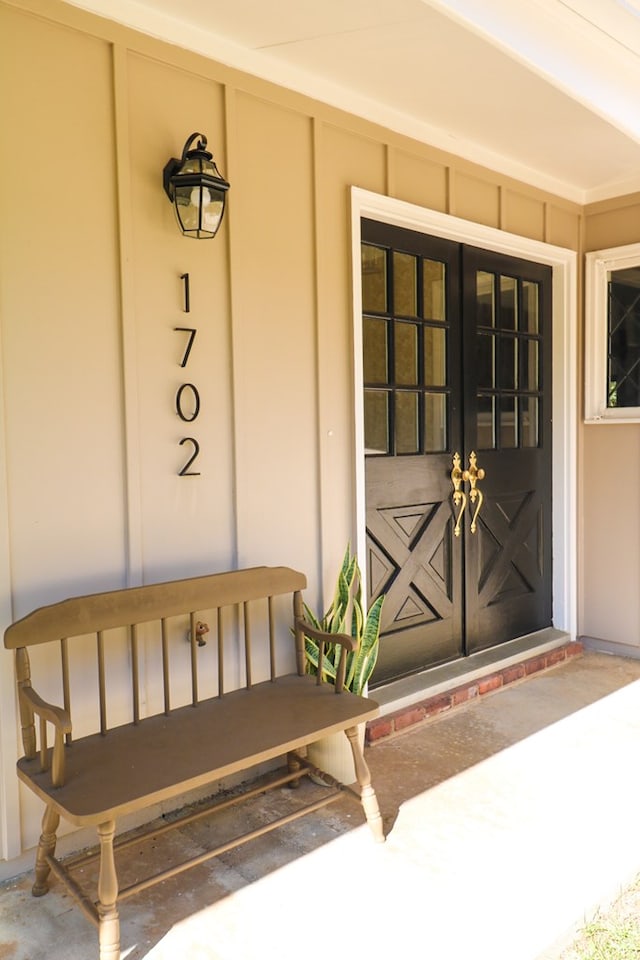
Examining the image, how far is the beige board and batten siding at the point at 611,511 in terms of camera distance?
13.5 feet

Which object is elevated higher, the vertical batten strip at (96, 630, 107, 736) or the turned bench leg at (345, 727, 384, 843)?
the vertical batten strip at (96, 630, 107, 736)

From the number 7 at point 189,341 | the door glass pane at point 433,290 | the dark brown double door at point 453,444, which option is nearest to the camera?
the number 7 at point 189,341

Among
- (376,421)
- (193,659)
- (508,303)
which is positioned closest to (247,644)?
(193,659)

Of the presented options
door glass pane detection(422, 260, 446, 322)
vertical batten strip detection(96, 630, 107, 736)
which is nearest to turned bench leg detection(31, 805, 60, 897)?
vertical batten strip detection(96, 630, 107, 736)

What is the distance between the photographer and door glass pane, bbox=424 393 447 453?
11.5 feet

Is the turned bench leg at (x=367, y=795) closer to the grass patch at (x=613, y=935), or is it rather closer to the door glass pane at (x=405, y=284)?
the grass patch at (x=613, y=935)

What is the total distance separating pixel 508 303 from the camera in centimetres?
393

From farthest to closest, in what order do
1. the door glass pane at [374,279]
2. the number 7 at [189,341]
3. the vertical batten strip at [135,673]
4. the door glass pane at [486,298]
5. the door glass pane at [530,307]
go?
the door glass pane at [530,307] → the door glass pane at [486,298] → the door glass pane at [374,279] → the number 7 at [189,341] → the vertical batten strip at [135,673]

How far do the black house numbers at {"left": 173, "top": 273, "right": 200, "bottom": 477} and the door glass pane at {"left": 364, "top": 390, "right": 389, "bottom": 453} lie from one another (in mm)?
951

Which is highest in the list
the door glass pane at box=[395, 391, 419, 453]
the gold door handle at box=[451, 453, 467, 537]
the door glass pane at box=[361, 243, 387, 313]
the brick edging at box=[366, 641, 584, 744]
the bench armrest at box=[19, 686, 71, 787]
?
the door glass pane at box=[361, 243, 387, 313]

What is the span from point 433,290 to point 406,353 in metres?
0.37

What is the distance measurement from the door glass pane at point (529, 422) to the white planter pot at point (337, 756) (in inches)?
84.4

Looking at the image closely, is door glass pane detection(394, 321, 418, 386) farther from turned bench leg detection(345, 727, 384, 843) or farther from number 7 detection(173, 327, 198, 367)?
turned bench leg detection(345, 727, 384, 843)

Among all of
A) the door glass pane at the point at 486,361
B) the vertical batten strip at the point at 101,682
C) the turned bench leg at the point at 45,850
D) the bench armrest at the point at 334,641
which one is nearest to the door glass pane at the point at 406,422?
the door glass pane at the point at 486,361
